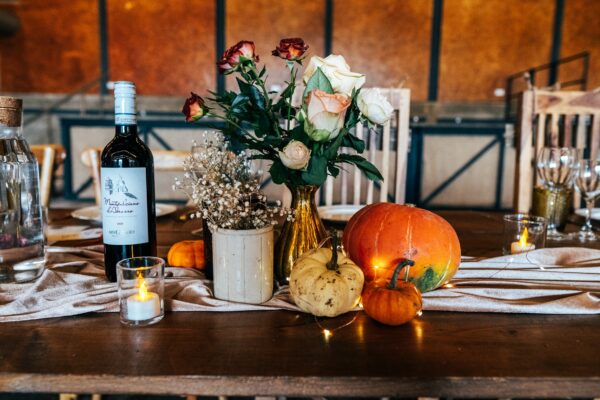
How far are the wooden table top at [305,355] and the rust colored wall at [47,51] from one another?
868 cm

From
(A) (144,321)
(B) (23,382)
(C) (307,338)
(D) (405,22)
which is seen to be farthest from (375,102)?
(D) (405,22)

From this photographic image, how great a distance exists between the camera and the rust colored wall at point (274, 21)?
25.9 feet

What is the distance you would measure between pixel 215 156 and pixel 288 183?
0.39ft

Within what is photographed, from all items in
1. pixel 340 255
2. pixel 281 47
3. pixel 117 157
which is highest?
pixel 281 47

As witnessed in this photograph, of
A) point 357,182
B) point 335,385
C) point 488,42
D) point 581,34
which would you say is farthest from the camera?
point 488,42

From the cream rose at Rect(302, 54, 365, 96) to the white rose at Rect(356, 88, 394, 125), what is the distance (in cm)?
2

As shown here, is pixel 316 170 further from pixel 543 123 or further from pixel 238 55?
pixel 543 123

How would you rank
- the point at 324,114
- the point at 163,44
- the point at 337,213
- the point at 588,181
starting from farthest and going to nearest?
1. the point at 163,44
2. the point at 337,213
3. the point at 588,181
4. the point at 324,114

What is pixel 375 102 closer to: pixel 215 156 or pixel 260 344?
pixel 215 156

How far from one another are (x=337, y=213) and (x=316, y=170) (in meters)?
0.68

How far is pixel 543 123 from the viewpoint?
165cm

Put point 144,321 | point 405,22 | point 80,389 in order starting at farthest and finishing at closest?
point 405,22
point 144,321
point 80,389

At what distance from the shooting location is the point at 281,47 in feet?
2.17

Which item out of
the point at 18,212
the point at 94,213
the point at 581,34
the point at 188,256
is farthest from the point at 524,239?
the point at 581,34
